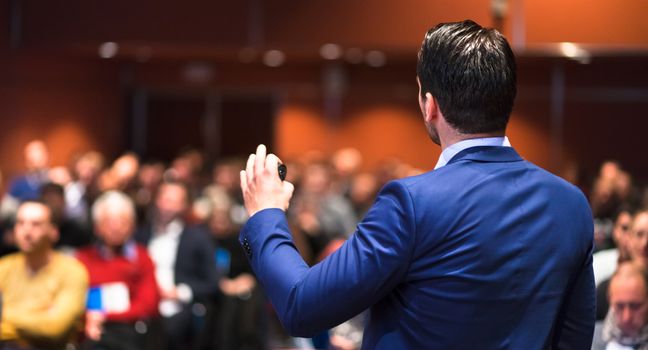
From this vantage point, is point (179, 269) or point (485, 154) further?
point (179, 269)

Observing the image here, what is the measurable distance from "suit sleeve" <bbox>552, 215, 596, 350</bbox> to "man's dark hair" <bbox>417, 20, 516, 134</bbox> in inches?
9.8

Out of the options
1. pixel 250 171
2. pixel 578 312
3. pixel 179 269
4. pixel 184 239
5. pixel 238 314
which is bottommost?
pixel 238 314

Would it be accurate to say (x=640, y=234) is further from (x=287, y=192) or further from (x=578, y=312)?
(x=287, y=192)

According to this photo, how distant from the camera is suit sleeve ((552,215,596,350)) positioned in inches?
62.6

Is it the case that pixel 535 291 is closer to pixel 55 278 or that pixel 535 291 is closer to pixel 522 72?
pixel 55 278

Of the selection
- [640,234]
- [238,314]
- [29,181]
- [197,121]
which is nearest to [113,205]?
[238,314]

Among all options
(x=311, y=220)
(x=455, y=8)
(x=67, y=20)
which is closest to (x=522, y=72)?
(x=311, y=220)

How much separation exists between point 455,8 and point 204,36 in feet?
9.97

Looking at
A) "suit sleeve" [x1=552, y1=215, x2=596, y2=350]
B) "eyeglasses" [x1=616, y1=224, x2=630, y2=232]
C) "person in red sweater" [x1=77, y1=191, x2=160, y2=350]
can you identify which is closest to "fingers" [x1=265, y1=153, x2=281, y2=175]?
"suit sleeve" [x1=552, y1=215, x2=596, y2=350]

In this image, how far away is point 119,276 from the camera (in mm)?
5520

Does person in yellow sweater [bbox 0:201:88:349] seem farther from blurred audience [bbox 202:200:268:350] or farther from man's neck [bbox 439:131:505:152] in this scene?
man's neck [bbox 439:131:505:152]

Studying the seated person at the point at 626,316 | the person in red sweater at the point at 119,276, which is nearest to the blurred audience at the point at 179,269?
the person in red sweater at the point at 119,276

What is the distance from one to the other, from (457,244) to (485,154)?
16 centimetres

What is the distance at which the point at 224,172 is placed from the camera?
1013cm
